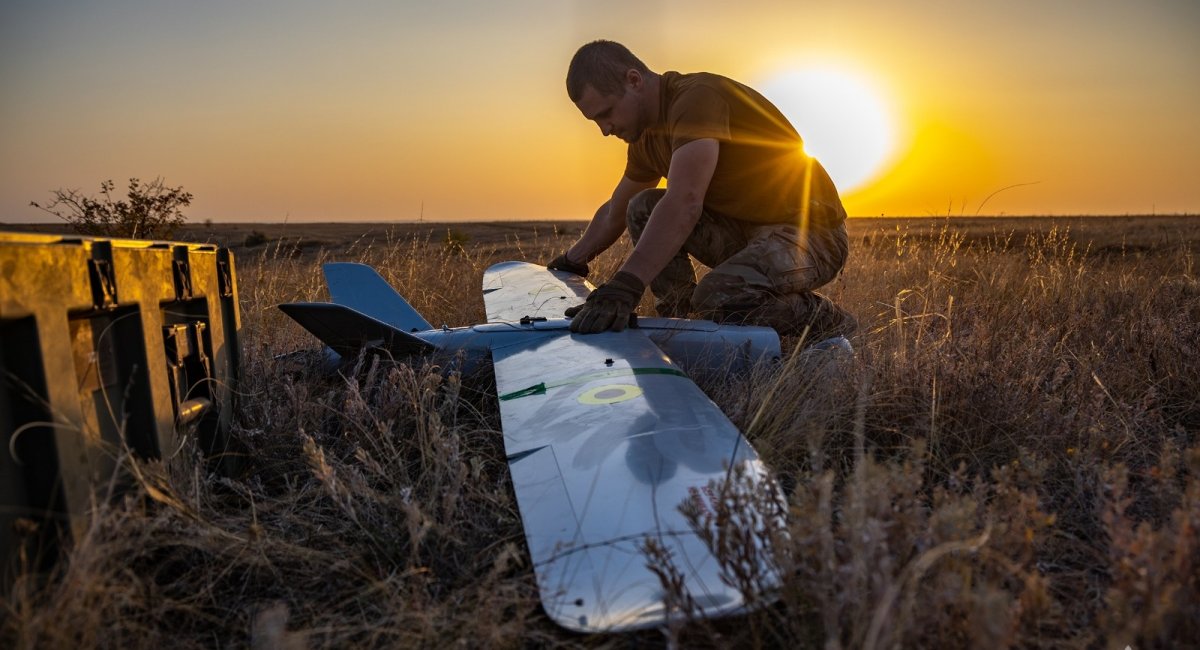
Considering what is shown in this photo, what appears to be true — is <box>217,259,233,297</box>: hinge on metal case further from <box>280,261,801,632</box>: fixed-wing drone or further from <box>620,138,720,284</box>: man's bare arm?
<box>620,138,720,284</box>: man's bare arm

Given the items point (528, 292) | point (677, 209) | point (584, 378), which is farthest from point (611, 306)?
point (528, 292)

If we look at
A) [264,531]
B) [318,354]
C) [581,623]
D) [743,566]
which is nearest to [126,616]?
[264,531]

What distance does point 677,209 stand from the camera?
12.8 feet

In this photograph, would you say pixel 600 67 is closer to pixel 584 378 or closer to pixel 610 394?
pixel 584 378

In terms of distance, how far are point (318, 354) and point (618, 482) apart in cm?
254

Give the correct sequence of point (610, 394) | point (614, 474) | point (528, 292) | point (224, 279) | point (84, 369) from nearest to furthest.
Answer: point (84, 369)
point (614, 474)
point (610, 394)
point (224, 279)
point (528, 292)

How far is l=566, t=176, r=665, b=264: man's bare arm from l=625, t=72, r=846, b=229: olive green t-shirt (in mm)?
424

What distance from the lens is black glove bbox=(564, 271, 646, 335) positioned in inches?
146

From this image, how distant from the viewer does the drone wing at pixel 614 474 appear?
1.67 m

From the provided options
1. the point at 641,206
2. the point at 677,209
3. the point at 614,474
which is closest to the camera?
the point at 614,474

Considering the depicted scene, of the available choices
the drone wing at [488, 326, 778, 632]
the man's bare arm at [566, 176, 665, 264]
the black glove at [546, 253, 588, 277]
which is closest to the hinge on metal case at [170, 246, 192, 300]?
the drone wing at [488, 326, 778, 632]

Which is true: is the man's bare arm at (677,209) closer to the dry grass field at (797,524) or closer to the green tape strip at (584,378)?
the dry grass field at (797,524)

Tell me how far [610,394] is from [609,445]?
0.44m

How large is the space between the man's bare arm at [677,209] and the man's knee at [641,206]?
118 centimetres
